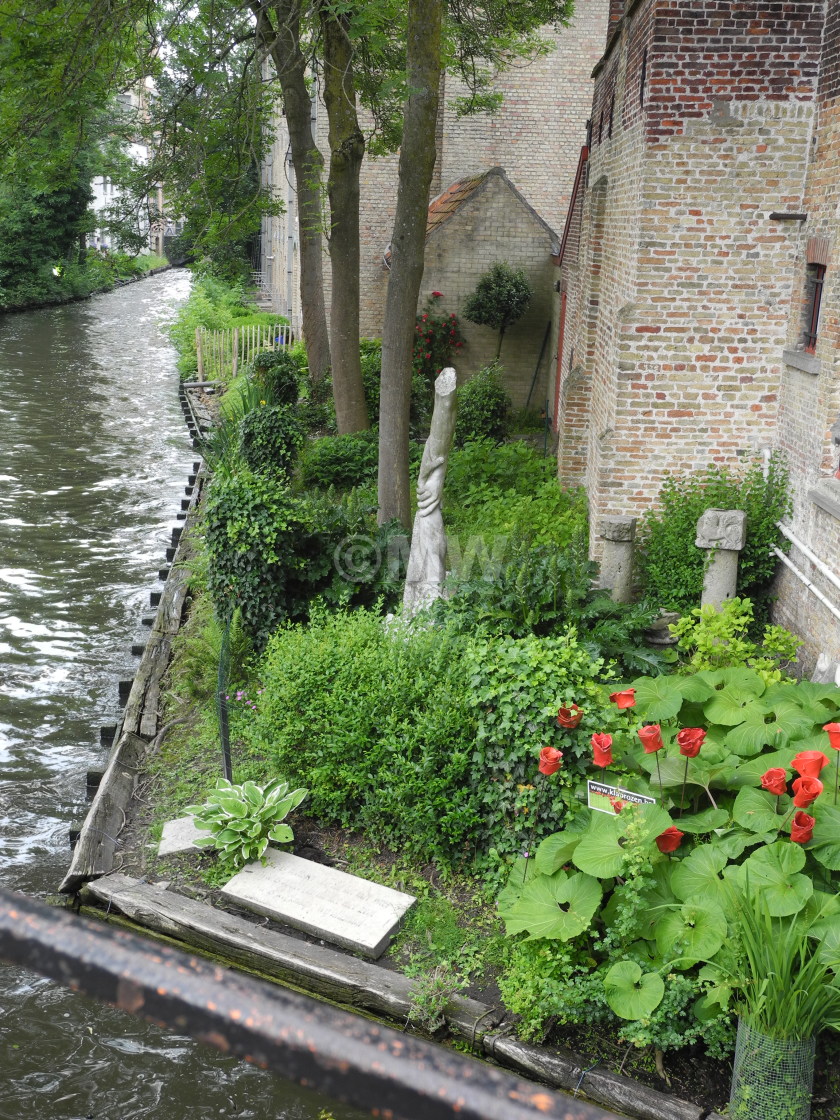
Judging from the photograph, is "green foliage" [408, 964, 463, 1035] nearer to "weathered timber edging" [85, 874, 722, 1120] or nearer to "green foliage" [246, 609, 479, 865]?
"weathered timber edging" [85, 874, 722, 1120]

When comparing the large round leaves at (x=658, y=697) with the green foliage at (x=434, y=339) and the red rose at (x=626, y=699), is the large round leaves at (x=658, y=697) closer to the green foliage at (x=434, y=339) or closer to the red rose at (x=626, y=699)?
the red rose at (x=626, y=699)

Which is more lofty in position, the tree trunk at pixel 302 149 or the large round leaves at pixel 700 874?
the tree trunk at pixel 302 149

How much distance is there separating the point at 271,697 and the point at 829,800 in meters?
4.09

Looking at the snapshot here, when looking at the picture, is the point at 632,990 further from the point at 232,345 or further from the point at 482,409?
the point at 232,345

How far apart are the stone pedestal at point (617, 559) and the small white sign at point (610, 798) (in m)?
3.68

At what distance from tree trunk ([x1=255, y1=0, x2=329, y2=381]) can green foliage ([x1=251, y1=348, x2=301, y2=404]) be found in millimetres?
599

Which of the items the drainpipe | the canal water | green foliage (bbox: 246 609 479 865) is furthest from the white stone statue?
the canal water

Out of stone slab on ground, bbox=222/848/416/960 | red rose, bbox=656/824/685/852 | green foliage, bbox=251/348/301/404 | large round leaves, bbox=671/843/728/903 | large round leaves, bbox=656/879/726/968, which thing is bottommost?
stone slab on ground, bbox=222/848/416/960

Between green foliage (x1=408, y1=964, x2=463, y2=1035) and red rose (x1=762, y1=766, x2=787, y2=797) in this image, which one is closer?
red rose (x1=762, y1=766, x2=787, y2=797)

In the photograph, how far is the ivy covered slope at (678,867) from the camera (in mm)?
5086

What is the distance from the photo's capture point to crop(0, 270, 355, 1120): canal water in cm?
564

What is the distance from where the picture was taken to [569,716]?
6.12m

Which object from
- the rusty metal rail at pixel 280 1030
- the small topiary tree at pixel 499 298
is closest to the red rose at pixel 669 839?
the rusty metal rail at pixel 280 1030

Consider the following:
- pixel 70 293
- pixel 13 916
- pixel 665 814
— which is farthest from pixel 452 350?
pixel 70 293
